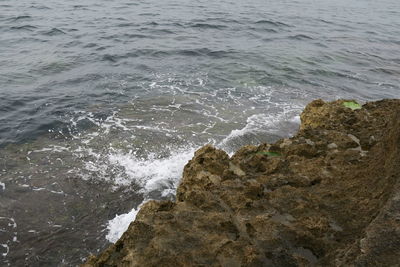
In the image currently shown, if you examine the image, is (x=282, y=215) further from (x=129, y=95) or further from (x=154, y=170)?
(x=129, y=95)

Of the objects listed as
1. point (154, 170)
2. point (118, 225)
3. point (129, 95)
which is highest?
point (129, 95)

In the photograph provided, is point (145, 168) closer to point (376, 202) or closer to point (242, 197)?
point (242, 197)

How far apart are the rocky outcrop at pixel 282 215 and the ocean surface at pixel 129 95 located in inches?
105

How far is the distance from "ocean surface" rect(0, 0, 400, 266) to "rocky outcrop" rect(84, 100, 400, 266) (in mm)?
2675

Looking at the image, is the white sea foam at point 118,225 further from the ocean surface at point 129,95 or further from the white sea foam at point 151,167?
the white sea foam at point 151,167

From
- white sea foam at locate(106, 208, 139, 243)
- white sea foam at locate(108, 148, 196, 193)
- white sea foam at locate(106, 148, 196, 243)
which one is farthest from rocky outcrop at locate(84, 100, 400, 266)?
white sea foam at locate(108, 148, 196, 193)

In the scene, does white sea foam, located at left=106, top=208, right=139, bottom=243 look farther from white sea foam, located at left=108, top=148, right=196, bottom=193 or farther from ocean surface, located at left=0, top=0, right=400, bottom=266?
white sea foam, located at left=108, top=148, right=196, bottom=193

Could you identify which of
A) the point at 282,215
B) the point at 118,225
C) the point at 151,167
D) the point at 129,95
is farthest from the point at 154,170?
the point at 129,95

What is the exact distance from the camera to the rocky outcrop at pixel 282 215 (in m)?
3.64

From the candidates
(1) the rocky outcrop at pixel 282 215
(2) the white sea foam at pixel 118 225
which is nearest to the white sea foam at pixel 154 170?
(2) the white sea foam at pixel 118 225

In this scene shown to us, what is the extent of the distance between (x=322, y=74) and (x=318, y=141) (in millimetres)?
10969

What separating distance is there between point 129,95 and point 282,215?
31.3 feet

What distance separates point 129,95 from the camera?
13047mm

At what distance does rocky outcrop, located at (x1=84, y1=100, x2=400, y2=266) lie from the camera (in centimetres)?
364
